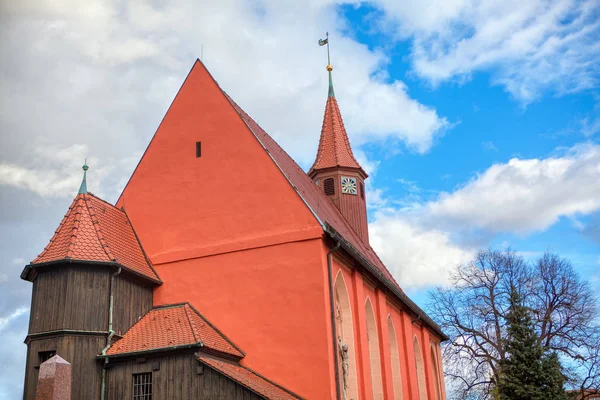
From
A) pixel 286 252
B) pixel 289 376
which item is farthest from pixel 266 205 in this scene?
pixel 289 376

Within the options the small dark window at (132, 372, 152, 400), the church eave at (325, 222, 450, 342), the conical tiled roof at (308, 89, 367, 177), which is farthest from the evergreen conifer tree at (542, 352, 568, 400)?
the small dark window at (132, 372, 152, 400)

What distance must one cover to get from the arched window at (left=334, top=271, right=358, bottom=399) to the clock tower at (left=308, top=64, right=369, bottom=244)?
11.0 metres

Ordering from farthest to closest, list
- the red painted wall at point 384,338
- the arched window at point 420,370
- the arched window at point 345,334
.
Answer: the arched window at point 420,370 → the red painted wall at point 384,338 → the arched window at point 345,334

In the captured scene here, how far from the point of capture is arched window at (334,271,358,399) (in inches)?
763

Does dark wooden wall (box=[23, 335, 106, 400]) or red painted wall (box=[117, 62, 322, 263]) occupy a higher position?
red painted wall (box=[117, 62, 322, 263])

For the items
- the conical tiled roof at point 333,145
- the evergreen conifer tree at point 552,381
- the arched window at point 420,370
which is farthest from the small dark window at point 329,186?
the evergreen conifer tree at point 552,381

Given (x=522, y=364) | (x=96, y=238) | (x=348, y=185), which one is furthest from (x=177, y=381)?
(x=348, y=185)

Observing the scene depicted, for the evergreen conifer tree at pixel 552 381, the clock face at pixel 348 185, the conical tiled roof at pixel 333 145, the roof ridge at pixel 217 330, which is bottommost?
the evergreen conifer tree at pixel 552 381

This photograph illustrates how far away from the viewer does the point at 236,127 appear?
21.1 m

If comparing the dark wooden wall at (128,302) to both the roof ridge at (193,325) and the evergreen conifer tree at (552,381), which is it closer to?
the roof ridge at (193,325)

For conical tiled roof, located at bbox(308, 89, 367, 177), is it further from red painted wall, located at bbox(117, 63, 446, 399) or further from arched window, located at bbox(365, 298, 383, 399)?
red painted wall, located at bbox(117, 63, 446, 399)

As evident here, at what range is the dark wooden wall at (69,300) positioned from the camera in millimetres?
17453

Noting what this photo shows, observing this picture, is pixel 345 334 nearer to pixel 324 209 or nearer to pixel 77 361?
pixel 324 209

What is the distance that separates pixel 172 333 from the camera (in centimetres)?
1775
